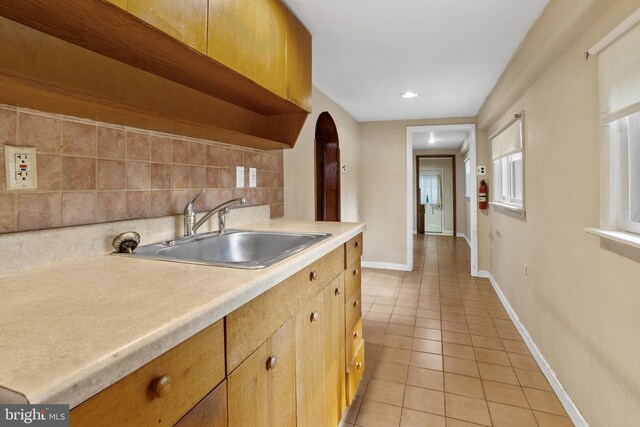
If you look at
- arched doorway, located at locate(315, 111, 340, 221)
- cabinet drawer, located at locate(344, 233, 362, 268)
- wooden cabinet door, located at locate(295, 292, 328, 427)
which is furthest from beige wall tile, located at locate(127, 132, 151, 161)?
arched doorway, located at locate(315, 111, 340, 221)

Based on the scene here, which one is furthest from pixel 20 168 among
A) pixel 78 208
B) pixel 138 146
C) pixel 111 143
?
pixel 138 146

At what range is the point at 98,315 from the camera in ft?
1.82

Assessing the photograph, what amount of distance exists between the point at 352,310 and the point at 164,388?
50.8 inches

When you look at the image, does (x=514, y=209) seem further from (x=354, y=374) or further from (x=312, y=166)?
(x=354, y=374)

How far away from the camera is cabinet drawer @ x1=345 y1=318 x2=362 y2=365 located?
5.29 ft

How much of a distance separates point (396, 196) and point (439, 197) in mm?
4647

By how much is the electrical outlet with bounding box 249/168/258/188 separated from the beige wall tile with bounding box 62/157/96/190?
95 cm

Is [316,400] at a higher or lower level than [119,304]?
lower

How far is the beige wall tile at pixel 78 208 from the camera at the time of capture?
3.29ft

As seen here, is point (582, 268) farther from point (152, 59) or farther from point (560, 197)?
point (152, 59)

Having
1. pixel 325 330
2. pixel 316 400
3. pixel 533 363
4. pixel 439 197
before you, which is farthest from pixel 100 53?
pixel 439 197

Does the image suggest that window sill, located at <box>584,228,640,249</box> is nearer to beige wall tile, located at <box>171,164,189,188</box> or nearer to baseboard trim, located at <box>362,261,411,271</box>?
beige wall tile, located at <box>171,164,189,188</box>

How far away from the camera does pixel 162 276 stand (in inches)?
31.3

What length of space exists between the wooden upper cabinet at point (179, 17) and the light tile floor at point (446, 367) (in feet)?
5.78
